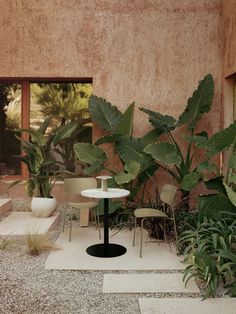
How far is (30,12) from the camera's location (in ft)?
18.3

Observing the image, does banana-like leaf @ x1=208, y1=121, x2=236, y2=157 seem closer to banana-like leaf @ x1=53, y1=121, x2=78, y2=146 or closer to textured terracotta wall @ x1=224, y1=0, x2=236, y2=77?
textured terracotta wall @ x1=224, y1=0, x2=236, y2=77

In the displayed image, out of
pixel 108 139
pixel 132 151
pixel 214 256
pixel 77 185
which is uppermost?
pixel 108 139

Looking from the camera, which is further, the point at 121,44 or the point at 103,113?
the point at 121,44

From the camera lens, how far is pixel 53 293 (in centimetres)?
306

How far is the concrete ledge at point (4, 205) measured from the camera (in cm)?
541

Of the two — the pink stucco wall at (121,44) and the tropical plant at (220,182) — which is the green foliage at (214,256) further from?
the pink stucco wall at (121,44)

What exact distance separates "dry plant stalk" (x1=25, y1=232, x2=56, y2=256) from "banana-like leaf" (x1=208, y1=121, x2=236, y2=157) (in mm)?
2246

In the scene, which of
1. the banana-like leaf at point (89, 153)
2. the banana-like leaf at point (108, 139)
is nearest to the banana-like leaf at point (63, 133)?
the banana-like leaf at point (89, 153)

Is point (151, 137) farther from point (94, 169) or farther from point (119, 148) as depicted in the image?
point (94, 169)

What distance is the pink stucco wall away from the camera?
18.3 ft

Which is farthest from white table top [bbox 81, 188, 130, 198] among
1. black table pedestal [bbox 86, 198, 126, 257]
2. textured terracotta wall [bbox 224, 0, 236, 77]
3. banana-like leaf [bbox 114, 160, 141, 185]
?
textured terracotta wall [bbox 224, 0, 236, 77]

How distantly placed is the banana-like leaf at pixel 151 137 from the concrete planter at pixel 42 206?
1713 mm

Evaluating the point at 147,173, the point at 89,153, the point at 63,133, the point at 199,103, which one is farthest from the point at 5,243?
the point at 199,103

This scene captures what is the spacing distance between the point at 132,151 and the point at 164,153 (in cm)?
55
